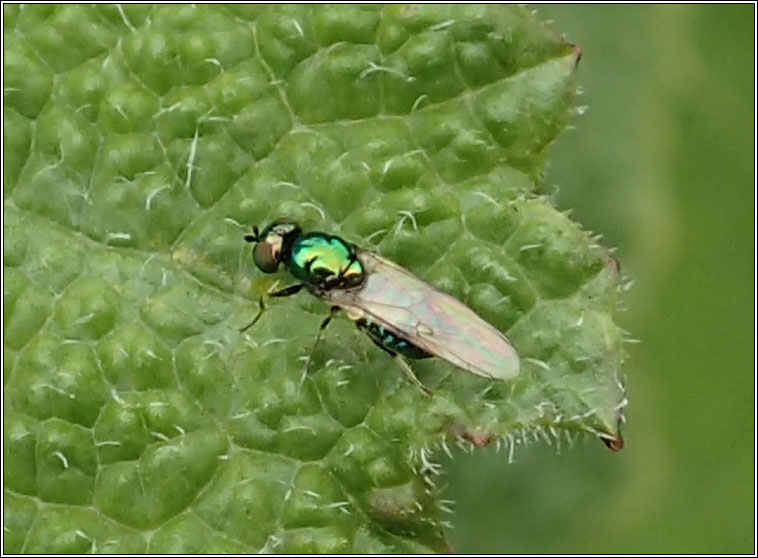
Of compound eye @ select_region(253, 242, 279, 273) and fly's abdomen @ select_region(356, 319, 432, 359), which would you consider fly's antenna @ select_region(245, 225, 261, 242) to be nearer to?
compound eye @ select_region(253, 242, 279, 273)

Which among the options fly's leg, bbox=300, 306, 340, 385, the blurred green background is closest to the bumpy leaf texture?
fly's leg, bbox=300, 306, 340, 385

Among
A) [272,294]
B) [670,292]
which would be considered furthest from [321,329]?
[670,292]

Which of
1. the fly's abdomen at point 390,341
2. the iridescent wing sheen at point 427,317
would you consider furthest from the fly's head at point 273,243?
the fly's abdomen at point 390,341

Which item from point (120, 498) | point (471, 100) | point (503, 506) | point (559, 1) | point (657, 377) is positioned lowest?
point (503, 506)

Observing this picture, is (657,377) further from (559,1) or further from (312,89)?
(312,89)

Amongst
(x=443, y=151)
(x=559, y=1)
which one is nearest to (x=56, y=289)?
(x=443, y=151)

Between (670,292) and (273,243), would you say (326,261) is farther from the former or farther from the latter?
(670,292)
